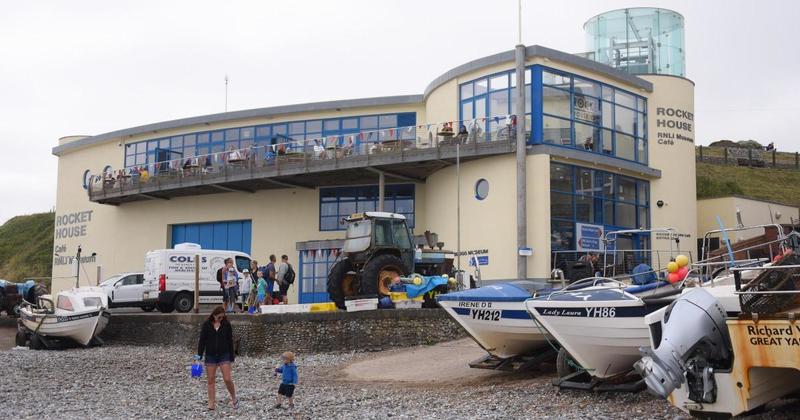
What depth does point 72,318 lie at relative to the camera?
22891mm

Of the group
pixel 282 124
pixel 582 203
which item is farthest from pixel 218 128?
pixel 582 203

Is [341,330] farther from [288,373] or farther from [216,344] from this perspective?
[216,344]

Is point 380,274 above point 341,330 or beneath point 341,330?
above

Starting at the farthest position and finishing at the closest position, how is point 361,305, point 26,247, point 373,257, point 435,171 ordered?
point 26,247, point 435,171, point 373,257, point 361,305

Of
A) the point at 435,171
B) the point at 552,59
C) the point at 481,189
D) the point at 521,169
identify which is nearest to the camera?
the point at 521,169

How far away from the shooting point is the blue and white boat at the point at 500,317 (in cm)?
1334

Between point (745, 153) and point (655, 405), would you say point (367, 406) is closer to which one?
point (655, 405)

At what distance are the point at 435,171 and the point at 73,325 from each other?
12.7 meters

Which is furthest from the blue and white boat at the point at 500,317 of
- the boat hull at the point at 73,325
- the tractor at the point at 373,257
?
the boat hull at the point at 73,325

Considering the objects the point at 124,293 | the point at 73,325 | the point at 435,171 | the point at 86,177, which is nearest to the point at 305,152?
the point at 435,171

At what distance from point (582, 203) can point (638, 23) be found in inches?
346

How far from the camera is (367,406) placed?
489 inches

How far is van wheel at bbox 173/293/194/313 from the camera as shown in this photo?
84.3 feet

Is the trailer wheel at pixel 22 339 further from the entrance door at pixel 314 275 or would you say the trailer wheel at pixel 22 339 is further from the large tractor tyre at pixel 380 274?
the large tractor tyre at pixel 380 274
